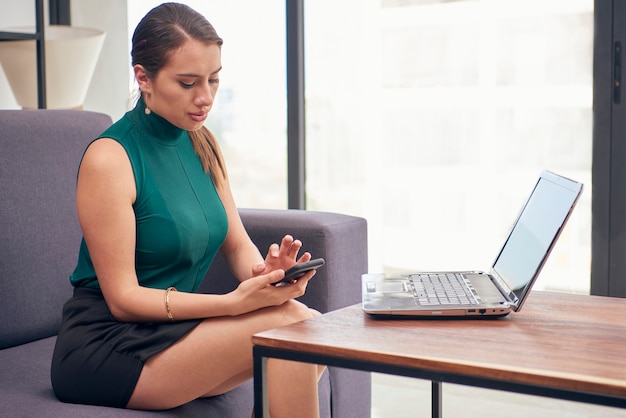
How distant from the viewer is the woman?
1.37 m

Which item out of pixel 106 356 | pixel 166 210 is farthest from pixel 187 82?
pixel 106 356

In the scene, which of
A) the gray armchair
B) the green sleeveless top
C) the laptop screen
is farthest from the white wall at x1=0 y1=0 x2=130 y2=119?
the laptop screen

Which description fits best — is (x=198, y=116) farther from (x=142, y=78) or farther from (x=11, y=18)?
(x=11, y=18)

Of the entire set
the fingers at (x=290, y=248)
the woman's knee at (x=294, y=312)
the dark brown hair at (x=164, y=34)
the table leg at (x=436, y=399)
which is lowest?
the table leg at (x=436, y=399)

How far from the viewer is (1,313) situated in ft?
5.65

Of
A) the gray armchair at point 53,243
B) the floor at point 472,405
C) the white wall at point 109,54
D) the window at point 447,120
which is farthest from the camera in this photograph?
the white wall at point 109,54

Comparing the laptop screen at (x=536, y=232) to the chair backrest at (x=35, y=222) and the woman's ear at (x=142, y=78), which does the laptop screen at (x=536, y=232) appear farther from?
the chair backrest at (x=35, y=222)

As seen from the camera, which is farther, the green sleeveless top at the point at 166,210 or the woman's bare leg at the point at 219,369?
the green sleeveless top at the point at 166,210

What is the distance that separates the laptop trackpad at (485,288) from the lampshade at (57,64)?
2.09 meters

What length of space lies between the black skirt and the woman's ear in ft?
1.41

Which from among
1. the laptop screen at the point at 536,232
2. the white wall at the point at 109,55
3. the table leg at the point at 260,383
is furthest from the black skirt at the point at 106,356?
the white wall at the point at 109,55

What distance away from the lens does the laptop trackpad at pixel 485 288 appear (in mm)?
1270

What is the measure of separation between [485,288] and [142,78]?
0.72m

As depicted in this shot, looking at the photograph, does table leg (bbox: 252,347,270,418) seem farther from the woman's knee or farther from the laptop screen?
the laptop screen
